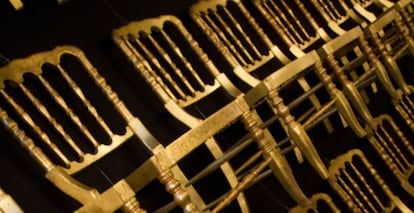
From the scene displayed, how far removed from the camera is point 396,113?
6.69 ft

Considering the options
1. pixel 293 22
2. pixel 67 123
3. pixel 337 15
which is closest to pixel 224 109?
pixel 67 123

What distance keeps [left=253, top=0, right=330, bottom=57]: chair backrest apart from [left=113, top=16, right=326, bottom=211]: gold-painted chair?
0.33m

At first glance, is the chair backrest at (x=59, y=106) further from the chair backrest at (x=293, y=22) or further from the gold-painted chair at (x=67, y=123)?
the chair backrest at (x=293, y=22)

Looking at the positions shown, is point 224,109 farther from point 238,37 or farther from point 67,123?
point 238,37

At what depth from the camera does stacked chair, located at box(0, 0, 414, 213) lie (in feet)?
3.53

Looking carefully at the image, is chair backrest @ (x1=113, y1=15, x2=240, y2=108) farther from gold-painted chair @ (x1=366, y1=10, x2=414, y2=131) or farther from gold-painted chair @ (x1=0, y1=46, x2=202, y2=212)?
gold-painted chair @ (x1=366, y1=10, x2=414, y2=131)

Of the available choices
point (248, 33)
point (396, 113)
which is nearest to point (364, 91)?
point (396, 113)

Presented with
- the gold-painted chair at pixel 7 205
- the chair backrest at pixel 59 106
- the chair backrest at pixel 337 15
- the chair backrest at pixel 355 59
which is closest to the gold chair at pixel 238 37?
the chair backrest at pixel 355 59

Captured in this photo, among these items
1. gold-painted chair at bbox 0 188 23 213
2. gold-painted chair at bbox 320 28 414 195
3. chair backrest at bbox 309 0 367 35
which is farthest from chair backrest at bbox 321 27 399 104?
gold-painted chair at bbox 0 188 23 213

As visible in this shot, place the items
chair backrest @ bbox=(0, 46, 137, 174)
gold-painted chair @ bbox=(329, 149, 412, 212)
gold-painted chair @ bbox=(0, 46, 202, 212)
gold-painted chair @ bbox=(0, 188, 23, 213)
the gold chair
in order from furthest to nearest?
1. gold-painted chair @ bbox=(329, 149, 412, 212)
2. the gold chair
3. chair backrest @ bbox=(0, 46, 137, 174)
4. gold-painted chair @ bbox=(0, 46, 202, 212)
5. gold-painted chair @ bbox=(0, 188, 23, 213)

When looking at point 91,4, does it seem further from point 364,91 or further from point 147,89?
point 364,91

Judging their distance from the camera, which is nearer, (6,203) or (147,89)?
(6,203)

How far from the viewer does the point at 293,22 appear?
6.06ft

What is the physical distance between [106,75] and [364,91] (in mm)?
991
